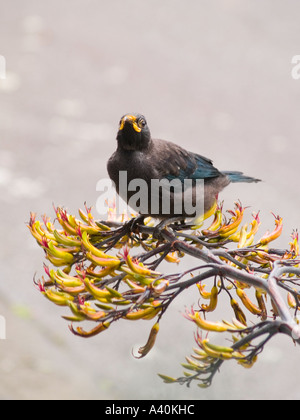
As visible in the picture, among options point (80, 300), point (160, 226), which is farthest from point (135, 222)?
point (80, 300)

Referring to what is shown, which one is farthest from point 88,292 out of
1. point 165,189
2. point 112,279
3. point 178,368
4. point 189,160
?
point 178,368

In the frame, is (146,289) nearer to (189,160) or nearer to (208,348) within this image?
(208,348)

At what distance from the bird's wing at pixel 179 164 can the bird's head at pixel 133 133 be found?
3.2 inches

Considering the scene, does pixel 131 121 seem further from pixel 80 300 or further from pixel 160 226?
pixel 80 300

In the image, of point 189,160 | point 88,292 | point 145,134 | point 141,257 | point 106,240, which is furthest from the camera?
point 189,160

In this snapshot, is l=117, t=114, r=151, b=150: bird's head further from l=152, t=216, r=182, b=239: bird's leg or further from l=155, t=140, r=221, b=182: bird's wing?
l=152, t=216, r=182, b=239: bird's leg

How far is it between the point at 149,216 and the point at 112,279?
17.4 inches

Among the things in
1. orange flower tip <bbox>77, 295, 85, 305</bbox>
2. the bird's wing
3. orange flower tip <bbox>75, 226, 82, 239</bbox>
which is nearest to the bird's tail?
the bird's wing

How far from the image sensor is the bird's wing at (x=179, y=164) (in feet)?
6.10

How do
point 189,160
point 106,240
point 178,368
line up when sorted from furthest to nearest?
point 178,368
point 189,160
point 106,240

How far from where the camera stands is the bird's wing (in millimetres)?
1860

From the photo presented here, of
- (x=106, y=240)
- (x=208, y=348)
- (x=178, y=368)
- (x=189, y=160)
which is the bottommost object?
(x=178, y=368)

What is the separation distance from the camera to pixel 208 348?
1171mm

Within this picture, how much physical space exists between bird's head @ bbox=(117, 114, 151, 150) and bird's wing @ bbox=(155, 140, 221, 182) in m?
0.08
